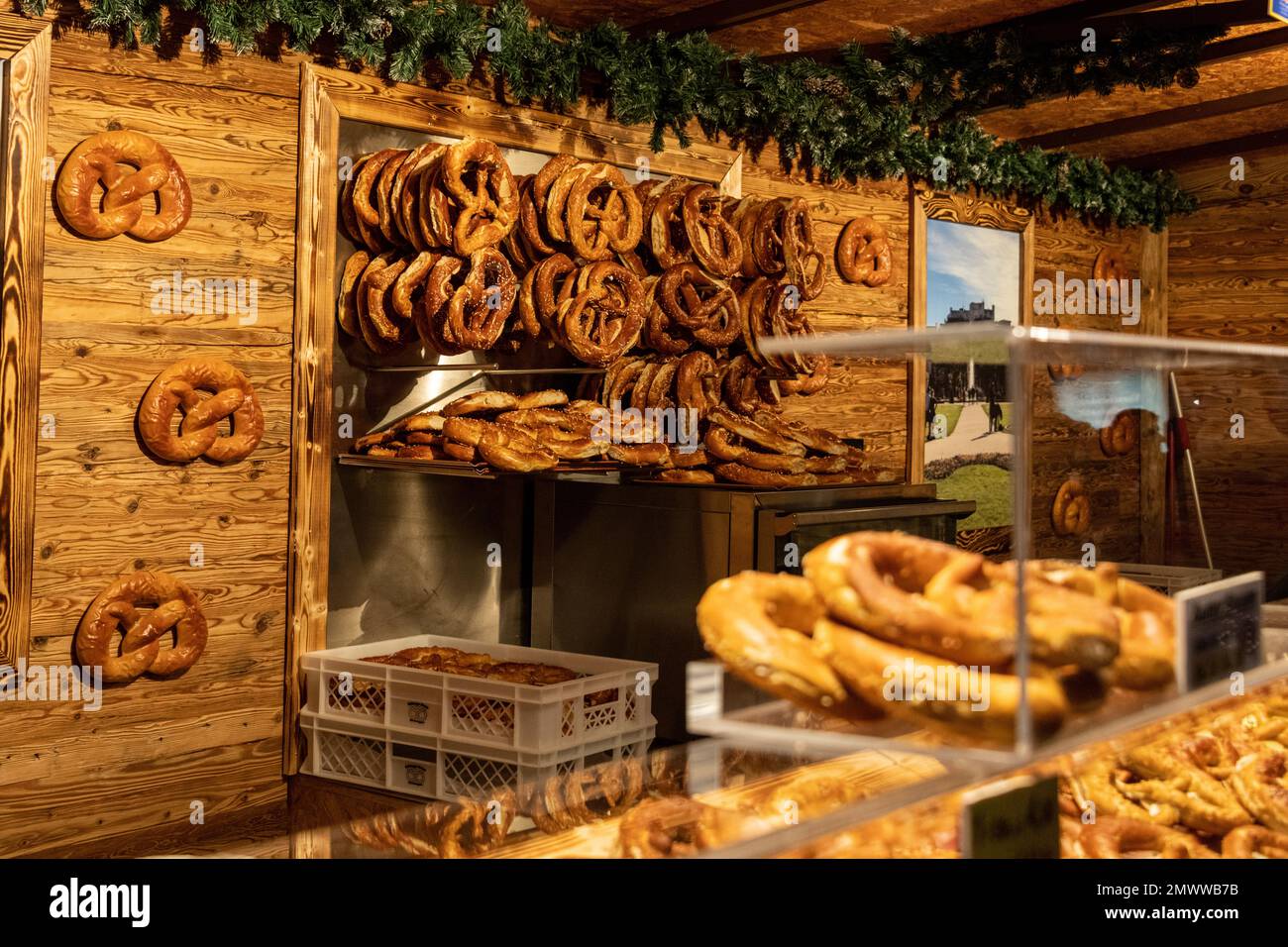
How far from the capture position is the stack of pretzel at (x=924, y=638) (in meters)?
1.50

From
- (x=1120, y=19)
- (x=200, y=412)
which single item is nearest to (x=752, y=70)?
(x=1120, y=19)

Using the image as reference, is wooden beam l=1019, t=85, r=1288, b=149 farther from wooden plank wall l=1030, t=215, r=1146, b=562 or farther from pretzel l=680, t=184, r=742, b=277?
wooden plank wall l=1030, t=215, r=1146, b=562

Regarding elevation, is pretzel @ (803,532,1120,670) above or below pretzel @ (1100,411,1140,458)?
below

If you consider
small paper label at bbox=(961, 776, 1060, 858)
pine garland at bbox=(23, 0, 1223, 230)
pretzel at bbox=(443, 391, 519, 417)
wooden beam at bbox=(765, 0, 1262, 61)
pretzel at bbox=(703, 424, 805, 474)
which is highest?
wooden beam at bbox=(765, 0, 1262, 61)

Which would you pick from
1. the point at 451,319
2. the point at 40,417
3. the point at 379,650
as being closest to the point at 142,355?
the point at 40,417

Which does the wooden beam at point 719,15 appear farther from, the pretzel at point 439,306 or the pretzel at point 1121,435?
the pretzel at point 1121,435

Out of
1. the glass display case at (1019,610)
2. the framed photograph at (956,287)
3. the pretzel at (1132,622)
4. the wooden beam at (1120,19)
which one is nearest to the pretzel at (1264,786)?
the glass display case at (1019,610)

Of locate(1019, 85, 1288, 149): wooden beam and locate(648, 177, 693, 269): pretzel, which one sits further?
locate(1019, 85, 1288, 149): wooden beam

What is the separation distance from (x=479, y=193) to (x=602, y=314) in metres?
0.59

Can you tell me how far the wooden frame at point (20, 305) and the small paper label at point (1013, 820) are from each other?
3.11 metres

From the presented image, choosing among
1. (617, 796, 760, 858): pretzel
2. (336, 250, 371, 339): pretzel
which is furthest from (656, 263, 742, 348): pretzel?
(617, 796, 760, 858): pretzel

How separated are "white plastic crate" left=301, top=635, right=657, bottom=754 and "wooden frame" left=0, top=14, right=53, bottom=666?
97 centimetres

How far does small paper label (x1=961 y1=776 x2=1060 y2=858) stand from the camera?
62.3 inches

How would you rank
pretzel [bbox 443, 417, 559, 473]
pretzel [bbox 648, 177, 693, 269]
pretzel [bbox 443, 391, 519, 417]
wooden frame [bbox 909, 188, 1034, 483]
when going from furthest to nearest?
wooden frame [bbox 909, 188, 1034, 483]
pretzel [bbox 648, 177, 693, 269]
pretzel [bbox 443, 391, 519, 417]
pretzel [bbox 443, 417, 559, 473]
